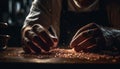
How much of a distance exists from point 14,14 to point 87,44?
6.48 feet

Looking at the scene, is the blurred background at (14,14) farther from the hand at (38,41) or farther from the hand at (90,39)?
the hand at (90,39)

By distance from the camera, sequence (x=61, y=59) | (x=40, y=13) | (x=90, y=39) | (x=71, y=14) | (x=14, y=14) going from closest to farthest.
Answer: (x=61, y=59) → (x=90, y=39) → (x=40, y=13) → (x=71, y=14) → (x=14, y=14)

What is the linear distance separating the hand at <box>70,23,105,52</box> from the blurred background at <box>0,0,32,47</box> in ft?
5.74

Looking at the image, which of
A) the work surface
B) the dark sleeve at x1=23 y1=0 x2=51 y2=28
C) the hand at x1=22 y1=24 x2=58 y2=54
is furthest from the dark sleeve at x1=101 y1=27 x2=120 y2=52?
the dark sleeve at x1=23 y1=0 x2=51 y2=28

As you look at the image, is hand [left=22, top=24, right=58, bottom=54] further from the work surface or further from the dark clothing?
the dark clothing

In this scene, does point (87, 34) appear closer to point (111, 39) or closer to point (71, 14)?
point (111, 39)

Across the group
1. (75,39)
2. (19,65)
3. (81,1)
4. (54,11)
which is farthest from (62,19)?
(19,65)

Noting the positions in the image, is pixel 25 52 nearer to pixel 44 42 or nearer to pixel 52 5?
pixel 44 42

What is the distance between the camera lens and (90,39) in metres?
1.94

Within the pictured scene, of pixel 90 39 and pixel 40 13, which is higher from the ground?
pixel 40 13

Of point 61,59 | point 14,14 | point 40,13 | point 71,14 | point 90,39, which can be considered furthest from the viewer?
point 14,14

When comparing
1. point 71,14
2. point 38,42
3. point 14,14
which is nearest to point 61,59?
point 38,42

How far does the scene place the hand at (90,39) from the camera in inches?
76.1

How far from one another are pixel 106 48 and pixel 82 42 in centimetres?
19
